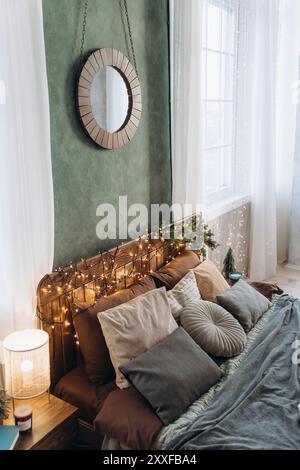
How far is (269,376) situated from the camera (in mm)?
1986

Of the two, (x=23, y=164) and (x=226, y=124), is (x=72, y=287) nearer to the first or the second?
(x=23, y=164)

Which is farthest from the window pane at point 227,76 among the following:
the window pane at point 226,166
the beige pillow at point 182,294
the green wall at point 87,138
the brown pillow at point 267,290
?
the beige pillow at point 182,294

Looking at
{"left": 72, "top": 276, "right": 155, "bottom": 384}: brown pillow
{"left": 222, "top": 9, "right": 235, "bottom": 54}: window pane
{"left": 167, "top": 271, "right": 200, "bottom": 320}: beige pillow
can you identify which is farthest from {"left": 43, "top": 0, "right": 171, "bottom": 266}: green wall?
{"left": 222, "top": 9, "right": 235, "bottom": 54}: window pane

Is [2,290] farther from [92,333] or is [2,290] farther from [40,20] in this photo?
[40,20]

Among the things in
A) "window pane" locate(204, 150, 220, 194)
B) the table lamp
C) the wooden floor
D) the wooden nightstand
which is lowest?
the wooden floor

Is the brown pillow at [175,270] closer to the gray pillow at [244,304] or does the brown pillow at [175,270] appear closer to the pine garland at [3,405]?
the gray pillow at [244,304]

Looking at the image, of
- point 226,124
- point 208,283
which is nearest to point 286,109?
point 226,124

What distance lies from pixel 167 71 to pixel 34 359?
1925 millimetres

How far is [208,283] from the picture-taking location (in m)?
2.64

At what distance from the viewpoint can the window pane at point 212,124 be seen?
141 inches

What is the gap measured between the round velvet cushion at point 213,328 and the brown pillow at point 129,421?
44 cm

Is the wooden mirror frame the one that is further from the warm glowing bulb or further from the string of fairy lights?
the warm glowing bulb

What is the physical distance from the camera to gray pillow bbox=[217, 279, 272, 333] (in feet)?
7.95
